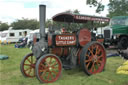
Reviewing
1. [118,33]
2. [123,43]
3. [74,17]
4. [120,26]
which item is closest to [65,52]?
[74,17]

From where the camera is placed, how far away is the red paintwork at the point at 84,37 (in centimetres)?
468

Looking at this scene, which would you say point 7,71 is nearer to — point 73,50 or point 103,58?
point 73,50

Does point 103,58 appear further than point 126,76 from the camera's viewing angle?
Yes

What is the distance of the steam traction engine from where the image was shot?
4094mm

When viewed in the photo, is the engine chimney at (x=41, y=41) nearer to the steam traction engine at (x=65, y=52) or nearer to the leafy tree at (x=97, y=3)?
the steam traction engine at (x=65, y=52)

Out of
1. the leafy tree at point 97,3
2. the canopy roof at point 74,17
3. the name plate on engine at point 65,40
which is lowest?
the name plate on engine at point 65,40

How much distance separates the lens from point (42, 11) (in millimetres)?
4074

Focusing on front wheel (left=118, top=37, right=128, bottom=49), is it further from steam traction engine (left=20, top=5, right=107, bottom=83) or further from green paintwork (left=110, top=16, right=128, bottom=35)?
steam traction engine (left=20, top=5, right=107, bottom=83)

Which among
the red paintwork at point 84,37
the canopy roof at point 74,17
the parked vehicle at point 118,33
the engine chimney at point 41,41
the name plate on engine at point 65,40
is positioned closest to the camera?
the engine chimney at point 41,41

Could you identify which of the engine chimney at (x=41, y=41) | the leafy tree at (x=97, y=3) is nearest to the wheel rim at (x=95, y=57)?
the engine chimney at (x=41, y=41)

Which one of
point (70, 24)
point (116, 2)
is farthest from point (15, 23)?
point (70, 24)

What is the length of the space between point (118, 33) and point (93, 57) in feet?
21.6

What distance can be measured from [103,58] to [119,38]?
5737 mm

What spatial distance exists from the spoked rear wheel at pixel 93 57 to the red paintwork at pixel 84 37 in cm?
23
